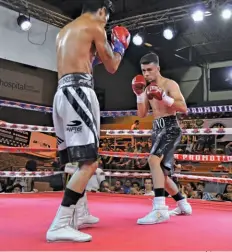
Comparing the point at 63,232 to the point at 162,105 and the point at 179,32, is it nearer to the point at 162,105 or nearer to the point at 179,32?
the point at 162,105

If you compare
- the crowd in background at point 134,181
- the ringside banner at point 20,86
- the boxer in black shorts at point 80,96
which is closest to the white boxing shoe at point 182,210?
the boxer in black shorts at point 80,96

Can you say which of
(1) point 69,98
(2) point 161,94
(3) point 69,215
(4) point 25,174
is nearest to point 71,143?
(1) point 69,98

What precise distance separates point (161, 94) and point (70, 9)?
5915 millimetres

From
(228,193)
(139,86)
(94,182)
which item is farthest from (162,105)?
(94,182)

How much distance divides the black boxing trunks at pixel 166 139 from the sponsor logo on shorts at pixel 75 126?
83cm

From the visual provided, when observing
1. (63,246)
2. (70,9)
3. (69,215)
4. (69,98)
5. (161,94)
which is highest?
(70,9)

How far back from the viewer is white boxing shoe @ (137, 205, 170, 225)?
6.86 ft

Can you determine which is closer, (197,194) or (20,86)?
(197,194)

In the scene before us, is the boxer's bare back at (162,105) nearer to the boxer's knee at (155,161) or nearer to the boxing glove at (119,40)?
the boxer's knee at (155,161)

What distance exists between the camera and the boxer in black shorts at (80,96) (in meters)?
1.70

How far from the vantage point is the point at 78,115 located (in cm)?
172

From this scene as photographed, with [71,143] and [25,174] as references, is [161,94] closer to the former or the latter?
[71,143]

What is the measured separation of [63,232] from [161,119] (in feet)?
3.88

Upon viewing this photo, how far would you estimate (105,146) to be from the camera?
8312mm
